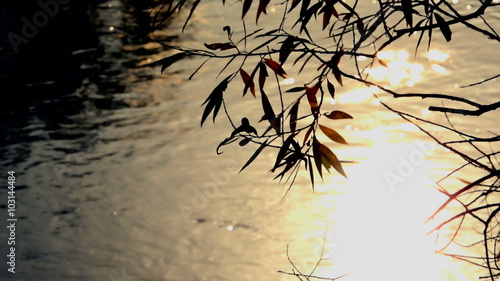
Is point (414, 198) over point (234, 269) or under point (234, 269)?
over

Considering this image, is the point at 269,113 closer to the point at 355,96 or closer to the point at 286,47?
the point at 286,47

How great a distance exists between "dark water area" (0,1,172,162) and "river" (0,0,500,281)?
0.14ft

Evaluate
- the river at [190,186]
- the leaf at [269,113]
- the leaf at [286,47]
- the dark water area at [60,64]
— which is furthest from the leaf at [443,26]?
the dark water area at [60,64]

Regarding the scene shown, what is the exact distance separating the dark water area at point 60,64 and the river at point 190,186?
0.04 meters

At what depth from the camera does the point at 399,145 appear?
8.59 m

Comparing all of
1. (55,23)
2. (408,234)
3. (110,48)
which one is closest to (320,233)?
(408,234)

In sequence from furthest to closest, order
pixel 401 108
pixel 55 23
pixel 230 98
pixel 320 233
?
pixel 55 23 → pixel 230 98 → pixel 401 108 → pixel 320 233

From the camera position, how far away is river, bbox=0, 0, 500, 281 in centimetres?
693

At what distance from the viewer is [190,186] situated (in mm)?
8266

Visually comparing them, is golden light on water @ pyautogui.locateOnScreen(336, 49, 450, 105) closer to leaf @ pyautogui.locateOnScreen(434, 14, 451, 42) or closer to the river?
the river

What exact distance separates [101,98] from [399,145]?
162 inches

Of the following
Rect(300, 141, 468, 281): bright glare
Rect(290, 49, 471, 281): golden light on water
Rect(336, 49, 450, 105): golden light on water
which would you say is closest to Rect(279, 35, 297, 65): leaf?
Rect(290, 49, 471, 281): golden light on water

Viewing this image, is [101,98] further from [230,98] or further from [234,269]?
[234,269]

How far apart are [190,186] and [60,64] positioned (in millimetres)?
4888
